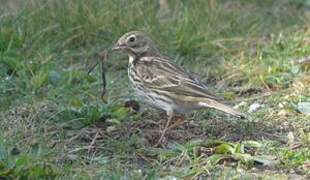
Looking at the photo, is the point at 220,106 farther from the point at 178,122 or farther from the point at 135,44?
the point at 135,44

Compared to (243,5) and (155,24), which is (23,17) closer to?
(155,24)

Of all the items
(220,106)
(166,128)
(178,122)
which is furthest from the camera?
(178,122)

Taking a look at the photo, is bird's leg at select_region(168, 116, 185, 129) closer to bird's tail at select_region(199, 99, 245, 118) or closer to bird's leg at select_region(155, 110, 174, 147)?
bird's leg at select_region(155, 110, 174, 147)

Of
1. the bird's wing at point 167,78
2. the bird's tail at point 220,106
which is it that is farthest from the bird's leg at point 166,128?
the bird's tail at point 220,106

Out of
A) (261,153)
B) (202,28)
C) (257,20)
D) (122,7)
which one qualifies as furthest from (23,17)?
(261,153)

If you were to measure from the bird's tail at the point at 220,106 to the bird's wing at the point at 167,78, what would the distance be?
45 mm

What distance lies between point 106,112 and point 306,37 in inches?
123

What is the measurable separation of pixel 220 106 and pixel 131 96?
1.57 metres

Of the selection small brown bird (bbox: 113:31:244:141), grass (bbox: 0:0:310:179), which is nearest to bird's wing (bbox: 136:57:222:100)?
small brown bird (bbox: 113:31:244:141)

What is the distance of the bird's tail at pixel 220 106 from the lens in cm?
757

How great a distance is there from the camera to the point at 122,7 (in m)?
10.5

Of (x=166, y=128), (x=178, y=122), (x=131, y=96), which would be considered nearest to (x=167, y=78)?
(x=178, y=122)

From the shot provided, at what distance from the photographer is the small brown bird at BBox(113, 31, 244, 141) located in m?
7.87

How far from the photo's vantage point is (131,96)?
9039mm
